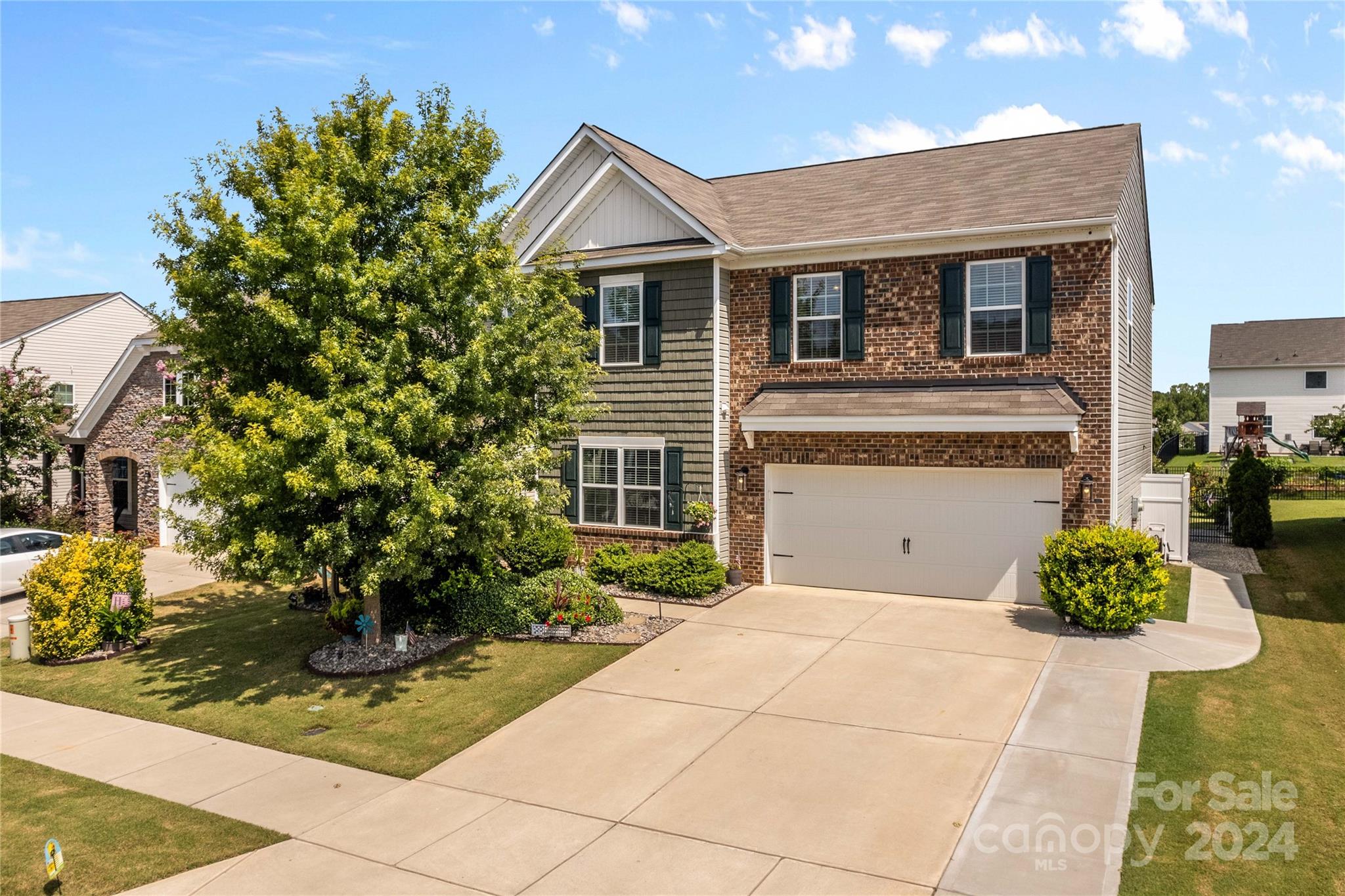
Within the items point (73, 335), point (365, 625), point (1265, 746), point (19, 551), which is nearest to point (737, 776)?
point (1265, 746)

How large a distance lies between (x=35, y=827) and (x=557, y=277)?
30.1ft

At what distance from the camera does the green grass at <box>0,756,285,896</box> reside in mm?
6980

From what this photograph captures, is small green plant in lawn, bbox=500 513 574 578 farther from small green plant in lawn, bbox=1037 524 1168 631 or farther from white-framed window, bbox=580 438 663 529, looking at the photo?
small green plant in lawn, bbox=1037 524 1168 631

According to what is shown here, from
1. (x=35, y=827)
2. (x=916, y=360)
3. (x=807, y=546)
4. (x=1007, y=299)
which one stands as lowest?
(x=35, y=827)

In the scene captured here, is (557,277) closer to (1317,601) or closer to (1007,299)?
(1007,299)

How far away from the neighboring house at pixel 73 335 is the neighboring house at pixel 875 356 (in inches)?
861

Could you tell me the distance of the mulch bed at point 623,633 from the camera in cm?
1334

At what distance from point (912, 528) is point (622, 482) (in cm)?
572

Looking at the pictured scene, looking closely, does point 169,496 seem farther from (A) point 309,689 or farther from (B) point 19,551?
(A) point 309,689

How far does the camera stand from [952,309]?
15.2 m

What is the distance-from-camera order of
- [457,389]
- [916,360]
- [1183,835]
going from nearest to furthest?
[1183,835]
[457,389]
[916,360]

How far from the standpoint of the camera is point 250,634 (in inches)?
571

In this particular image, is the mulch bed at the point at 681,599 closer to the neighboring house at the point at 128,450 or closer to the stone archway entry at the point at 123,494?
the neighboring house at the point at 128,450

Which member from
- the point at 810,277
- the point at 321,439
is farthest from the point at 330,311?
the point at 810,277
